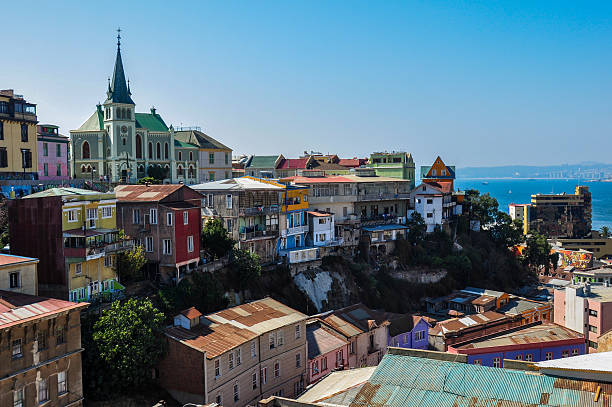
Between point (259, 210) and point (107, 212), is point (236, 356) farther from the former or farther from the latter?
point (259, 210)

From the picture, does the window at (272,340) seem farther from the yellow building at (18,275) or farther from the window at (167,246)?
the yellow building at (18,275)

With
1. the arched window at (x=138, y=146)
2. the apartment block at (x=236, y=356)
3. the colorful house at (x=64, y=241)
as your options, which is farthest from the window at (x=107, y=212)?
the arched window at (x=138, y=146)

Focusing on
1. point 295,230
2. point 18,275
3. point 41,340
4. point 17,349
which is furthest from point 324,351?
point 17,349

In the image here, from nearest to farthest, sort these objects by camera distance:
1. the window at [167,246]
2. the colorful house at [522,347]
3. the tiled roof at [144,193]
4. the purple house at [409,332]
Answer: the window at [167,246]
the tiled roof at [144,193]
the colorful house at [522,347]
the purple house at [409,332]

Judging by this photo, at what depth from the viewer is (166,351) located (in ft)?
108

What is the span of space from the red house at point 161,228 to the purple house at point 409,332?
16.4m

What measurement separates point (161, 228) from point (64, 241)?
306 inches

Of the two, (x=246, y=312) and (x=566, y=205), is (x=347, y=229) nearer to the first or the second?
(x=246, y=312)

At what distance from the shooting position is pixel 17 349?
26.2 metres

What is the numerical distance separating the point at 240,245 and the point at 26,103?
66.7ft

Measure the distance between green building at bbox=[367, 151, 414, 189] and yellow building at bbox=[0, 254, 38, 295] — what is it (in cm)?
5564

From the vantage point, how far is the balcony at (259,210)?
51.2 m

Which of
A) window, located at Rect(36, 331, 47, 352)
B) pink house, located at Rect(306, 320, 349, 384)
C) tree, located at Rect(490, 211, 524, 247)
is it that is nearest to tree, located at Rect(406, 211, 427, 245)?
tree, located at Rect(490, 211, 524, 247)

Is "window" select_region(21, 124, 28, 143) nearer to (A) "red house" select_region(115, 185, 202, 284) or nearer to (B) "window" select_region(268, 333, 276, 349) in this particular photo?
(A) "red house" select_region(115, 185, 202, 284)
